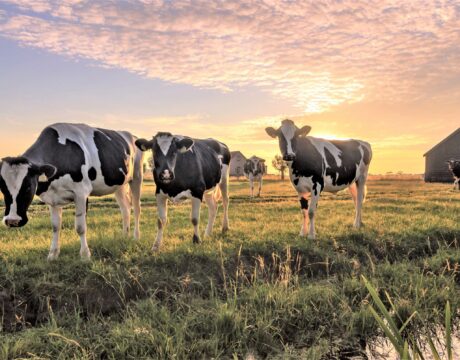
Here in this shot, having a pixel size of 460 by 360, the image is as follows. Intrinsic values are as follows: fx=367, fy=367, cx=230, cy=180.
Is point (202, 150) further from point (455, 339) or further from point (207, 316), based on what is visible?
point (455, 339)

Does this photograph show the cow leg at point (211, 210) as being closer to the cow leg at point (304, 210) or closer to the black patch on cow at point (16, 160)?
the cow leg at point (304, 210)

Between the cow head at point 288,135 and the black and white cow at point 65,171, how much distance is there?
12.4 feet

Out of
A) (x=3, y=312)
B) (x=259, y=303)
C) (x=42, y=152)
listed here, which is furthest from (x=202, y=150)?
(x=3, y=312)

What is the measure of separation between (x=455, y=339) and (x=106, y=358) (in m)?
4.48

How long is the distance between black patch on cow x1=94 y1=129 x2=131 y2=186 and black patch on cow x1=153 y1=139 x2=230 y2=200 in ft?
2.87

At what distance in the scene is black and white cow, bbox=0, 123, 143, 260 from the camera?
5.99 m

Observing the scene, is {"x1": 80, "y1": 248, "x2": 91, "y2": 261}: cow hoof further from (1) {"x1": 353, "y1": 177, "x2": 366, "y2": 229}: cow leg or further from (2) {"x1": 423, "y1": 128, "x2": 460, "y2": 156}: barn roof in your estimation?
(2) {"x1": 423, "y1": 128, "x2": 460, "y2": 156}: barn roof

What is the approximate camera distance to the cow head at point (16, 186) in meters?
5.93

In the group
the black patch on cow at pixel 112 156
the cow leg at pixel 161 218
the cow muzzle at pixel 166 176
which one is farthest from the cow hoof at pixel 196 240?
the black patch on cow at pixel 112 156

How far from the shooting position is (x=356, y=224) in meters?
11.0

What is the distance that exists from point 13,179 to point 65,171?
1.02 metres

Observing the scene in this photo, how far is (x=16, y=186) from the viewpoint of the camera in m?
5.95

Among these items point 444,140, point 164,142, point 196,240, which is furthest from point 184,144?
point 444,140

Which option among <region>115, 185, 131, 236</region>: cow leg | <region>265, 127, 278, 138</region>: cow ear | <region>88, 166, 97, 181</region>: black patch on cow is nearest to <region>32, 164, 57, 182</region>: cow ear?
<region>88, 166, 97, 181</region>: black patch on cow
